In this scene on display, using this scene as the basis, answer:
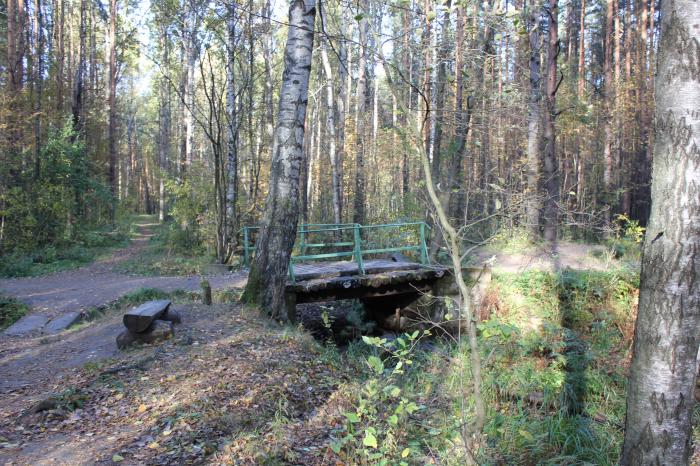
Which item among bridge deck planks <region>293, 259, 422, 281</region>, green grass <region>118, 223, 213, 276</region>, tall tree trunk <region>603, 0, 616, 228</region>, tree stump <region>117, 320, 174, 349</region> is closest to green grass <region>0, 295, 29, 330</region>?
tree stump <region>117, 320, 174, 349</region>

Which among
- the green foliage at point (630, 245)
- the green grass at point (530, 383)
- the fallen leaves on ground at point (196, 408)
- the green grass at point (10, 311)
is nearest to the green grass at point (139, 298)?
the green grass at point (10, 311)

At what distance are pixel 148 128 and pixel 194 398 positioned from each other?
5344 centimetres

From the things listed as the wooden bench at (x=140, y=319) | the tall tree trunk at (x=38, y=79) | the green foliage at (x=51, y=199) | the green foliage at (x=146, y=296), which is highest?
the tall tree trunk at (x=38, y=79)

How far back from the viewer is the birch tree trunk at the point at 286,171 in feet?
26.0

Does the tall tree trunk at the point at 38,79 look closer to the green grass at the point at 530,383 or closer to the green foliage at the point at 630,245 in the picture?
the green grass at the point at 530,383

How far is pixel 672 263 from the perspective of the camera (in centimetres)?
276

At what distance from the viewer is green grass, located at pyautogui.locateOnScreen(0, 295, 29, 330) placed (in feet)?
30.3

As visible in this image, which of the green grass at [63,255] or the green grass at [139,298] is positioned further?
the green grass at [63,255]

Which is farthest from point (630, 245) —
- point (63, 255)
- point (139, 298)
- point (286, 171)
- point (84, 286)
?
point (63, 255)

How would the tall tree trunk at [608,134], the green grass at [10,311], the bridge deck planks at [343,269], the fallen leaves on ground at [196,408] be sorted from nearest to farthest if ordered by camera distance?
the fallen leaves on ground at [196,408] < the green grass at [10,311] < the bridge deck planks at [343,269] < the tall tree trunk at [608,134]

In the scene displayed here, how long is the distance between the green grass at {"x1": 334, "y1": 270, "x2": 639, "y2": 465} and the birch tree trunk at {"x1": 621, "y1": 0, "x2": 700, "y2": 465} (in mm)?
980

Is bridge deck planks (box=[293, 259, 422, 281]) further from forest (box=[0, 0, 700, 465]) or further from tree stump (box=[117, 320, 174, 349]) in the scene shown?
tree stump (box=[117, 320, 174, 349])

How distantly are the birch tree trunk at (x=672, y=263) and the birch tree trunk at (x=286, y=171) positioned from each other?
228 inches

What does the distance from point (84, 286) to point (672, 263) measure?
41.8ft
